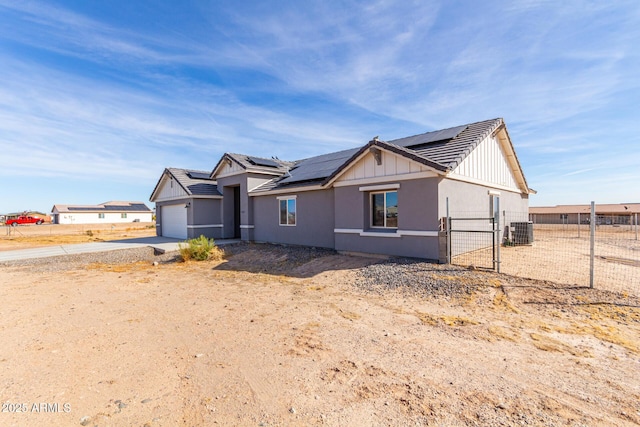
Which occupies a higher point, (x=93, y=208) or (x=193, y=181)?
(x=193, y=181)

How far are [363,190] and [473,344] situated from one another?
736 cm

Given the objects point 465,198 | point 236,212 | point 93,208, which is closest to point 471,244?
point 465,198

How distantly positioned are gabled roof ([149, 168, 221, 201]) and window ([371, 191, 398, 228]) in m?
11.8

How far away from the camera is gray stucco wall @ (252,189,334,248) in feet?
43.7

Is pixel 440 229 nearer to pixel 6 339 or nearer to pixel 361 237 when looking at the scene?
pixel 361 237

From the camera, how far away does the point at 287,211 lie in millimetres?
15312

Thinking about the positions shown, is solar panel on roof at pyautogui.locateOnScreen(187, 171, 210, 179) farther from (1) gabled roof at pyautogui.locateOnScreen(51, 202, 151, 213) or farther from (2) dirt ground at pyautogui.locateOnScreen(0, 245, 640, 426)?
(1) gabled roof at pyautogui.locateOnScreen(51, 202, 151, 213)

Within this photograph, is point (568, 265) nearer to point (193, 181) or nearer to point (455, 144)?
point (455, 144)

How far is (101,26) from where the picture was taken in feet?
A: 33.8

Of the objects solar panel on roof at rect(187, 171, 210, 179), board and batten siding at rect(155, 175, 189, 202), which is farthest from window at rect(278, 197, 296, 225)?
solar panel on roof at rect(187, 171, 210, 179)

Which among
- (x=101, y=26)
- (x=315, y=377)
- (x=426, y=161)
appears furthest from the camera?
(x=101, y=26)

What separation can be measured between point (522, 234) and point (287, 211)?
11445 millimetres

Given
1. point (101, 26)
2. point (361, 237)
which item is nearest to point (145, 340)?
point (361, 237)

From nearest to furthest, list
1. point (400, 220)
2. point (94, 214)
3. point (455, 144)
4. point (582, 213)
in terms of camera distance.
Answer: point (400, 220) → point (455, 144) → point (582, 213) → point (94, 214)
